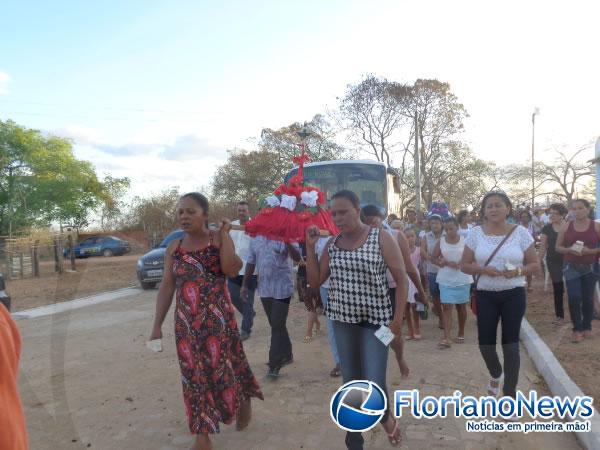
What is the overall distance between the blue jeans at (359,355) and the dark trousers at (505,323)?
1.13 metres

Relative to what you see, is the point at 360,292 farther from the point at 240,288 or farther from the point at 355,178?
the point at 355,178

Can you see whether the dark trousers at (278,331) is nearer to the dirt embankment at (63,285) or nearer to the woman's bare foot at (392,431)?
the woman's bare foot at (392,431)

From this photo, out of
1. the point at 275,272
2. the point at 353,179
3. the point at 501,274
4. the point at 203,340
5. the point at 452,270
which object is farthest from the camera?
the point at 353,179

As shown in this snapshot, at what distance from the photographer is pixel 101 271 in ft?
67.2

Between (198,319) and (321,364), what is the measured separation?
2.58 metres

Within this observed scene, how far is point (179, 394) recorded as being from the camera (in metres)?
4.83

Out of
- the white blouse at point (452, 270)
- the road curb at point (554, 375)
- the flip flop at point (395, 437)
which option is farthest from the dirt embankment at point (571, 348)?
the flip flop at point (395, 437)

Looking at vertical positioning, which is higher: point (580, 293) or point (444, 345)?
point (580, 293)

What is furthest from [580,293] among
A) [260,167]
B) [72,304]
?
[260,167]

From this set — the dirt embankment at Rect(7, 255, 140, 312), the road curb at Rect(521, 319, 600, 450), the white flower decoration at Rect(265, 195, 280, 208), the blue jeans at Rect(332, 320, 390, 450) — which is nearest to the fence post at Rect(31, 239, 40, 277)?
the dirt embankment at Rect(7, 255, 140, 312)

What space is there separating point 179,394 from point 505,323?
3.16m

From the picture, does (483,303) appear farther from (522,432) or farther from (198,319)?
(198,319)

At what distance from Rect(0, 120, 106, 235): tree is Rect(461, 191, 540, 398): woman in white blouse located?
3331 cm

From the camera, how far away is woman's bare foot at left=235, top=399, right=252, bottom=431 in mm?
3926
